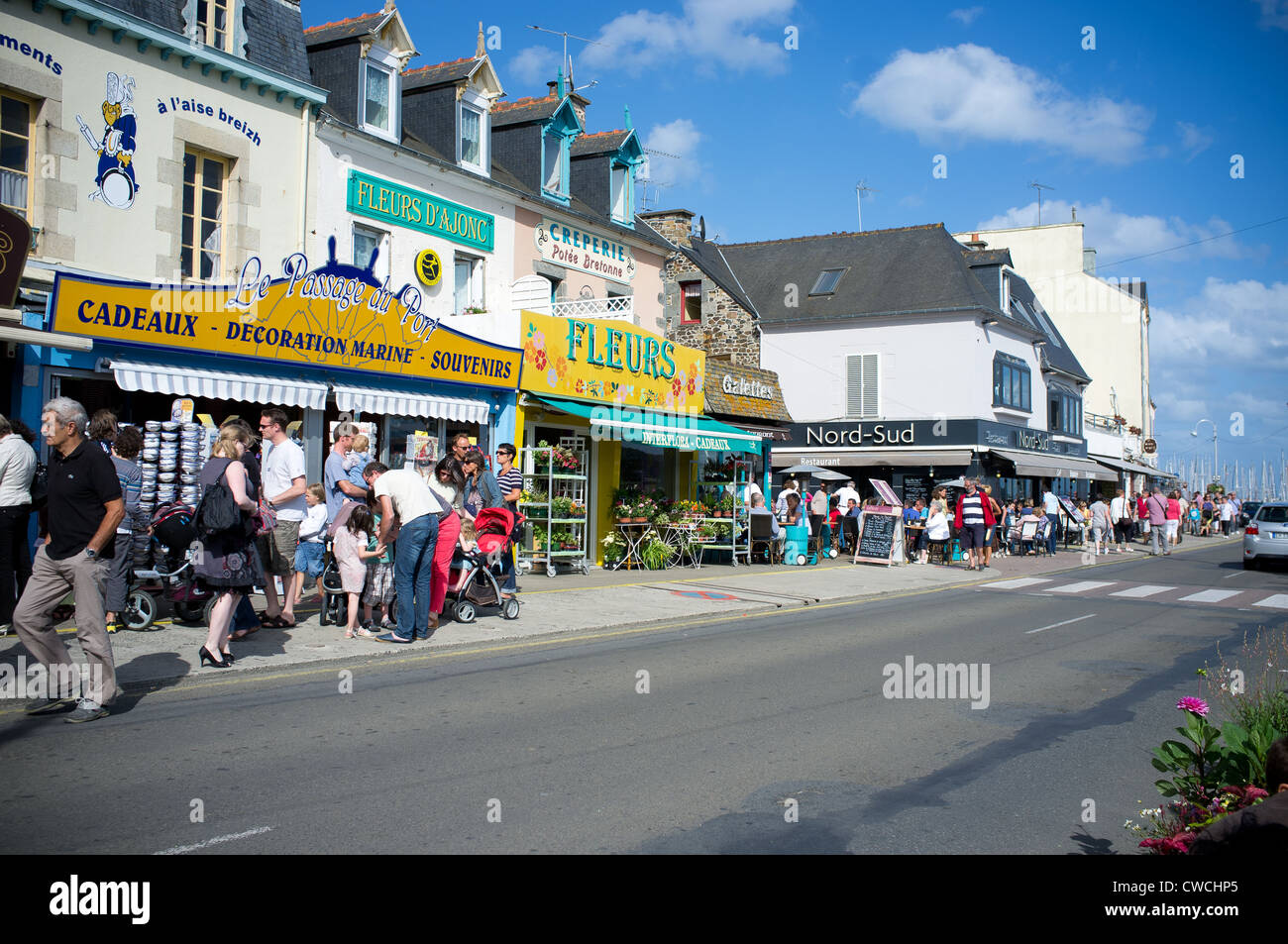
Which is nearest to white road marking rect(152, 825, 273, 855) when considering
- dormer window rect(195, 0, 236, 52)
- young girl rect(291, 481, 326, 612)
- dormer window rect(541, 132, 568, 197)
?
young girl rect(291, 481, 326, 612)

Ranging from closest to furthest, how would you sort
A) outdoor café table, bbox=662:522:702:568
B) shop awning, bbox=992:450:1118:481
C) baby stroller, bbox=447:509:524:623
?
baby stroller, bbox=447:509:524:623 → outdoor café table, bbox=662:522:702:568 → shop awning, bbox=992:450:1118:481

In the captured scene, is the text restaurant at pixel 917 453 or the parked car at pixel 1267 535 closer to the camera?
the parked car at pixel 1267 535

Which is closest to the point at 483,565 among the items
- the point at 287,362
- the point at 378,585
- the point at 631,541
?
the point at 378,585

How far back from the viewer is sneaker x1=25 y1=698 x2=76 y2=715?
6.32 meters

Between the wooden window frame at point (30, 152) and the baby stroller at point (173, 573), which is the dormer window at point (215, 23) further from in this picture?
the baby stroller at point (173, 573)

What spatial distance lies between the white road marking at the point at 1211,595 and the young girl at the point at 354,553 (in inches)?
546

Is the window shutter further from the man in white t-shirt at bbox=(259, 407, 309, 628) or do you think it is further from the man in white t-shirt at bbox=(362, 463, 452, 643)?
the man in white t-shirt at bbox=(259, 407, 309, 628)

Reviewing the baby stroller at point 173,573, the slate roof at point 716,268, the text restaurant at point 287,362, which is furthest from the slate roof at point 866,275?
the baby stroller at point 173,573

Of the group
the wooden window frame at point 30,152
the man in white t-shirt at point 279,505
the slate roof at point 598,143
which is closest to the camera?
the man in white t-shirt at point 279,505

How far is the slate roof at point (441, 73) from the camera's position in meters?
18.0

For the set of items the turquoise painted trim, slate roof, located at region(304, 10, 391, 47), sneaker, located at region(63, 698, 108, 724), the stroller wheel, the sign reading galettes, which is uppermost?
slate roof, located at region(304, 10, 391, 47)

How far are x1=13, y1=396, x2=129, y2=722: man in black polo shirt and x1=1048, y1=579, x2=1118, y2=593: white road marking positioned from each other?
52.5ft

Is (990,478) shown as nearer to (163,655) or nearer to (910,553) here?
(910,553)

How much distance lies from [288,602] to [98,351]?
381 centimetres
